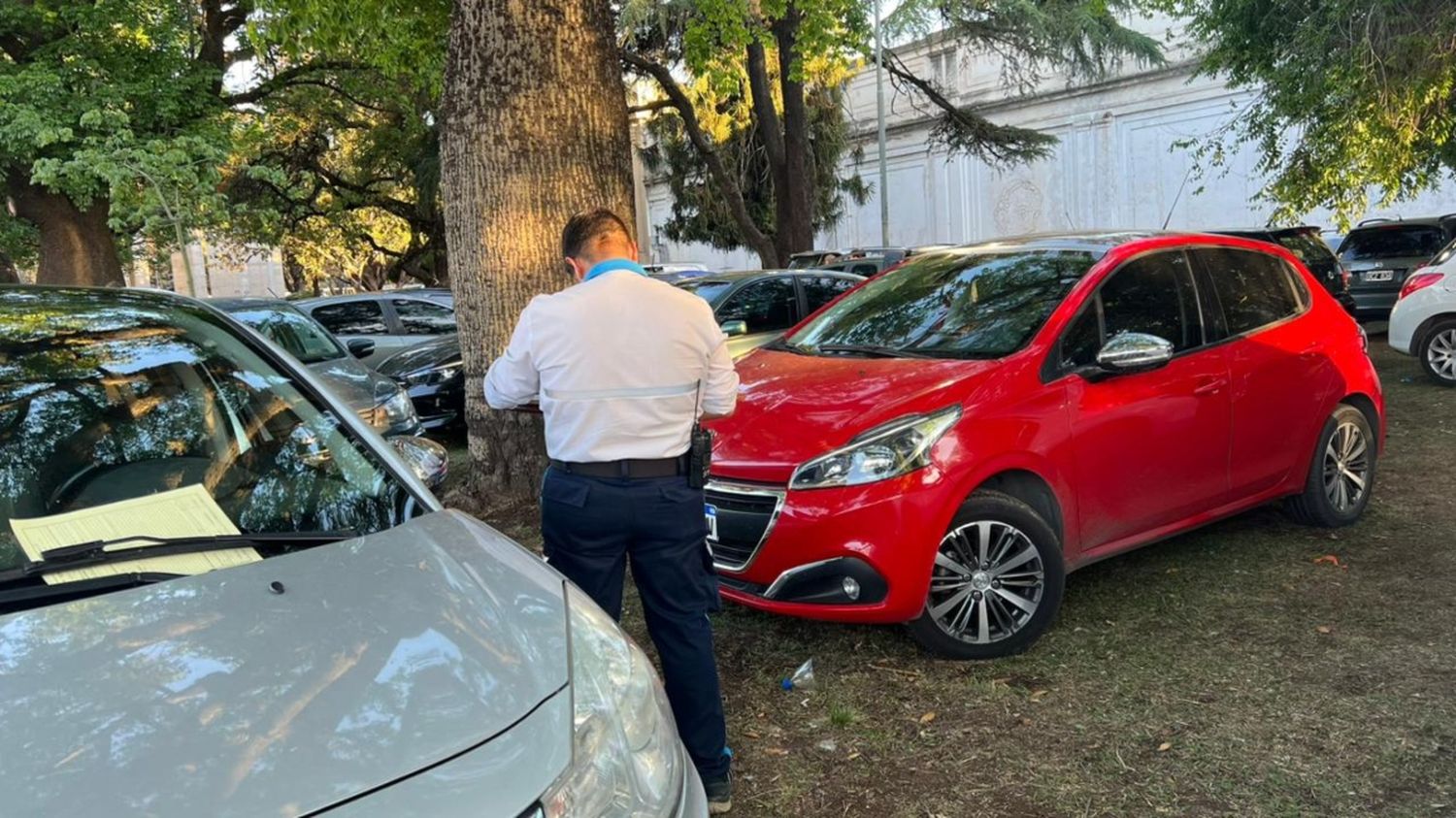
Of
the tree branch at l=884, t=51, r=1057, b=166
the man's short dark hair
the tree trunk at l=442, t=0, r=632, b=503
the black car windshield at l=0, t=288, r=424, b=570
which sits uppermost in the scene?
the tree branch at l=884, t=51, r=1057, b=166

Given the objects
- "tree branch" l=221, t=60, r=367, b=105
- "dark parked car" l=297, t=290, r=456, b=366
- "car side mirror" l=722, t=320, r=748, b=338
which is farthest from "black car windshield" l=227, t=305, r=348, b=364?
"tree branch" l=221, t=60, r=367, b=105

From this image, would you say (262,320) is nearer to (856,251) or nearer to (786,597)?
(786,597)

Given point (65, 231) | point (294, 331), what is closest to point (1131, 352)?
point (294, 331)

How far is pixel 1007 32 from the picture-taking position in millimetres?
17000

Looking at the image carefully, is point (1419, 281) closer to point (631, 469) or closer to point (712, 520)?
point (712, 520)

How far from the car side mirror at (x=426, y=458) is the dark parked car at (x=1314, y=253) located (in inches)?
400

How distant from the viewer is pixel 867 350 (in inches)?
182

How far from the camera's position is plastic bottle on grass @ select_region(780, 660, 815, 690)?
3896 millimetres

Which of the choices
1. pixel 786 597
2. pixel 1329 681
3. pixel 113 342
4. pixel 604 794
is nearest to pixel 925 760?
pixel 786 597

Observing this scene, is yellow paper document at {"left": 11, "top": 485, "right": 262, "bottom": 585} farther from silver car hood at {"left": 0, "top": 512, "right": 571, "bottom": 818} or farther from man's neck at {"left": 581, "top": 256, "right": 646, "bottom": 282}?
man's neck at {"left": 581, "top": 256, "right": 646, "bottom": 282}

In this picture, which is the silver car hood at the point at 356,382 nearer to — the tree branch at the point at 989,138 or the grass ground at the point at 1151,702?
the grass ground at the point at 1151,702

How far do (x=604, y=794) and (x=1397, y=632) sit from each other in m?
3.71

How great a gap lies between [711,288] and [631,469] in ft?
21.8

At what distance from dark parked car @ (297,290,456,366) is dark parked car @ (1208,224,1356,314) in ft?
29.8
